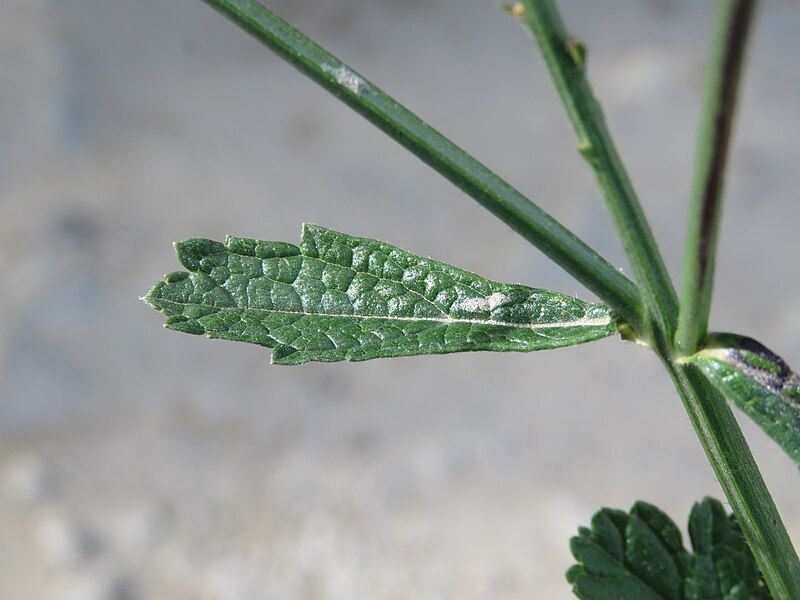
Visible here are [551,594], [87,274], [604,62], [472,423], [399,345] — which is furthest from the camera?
[604,62]

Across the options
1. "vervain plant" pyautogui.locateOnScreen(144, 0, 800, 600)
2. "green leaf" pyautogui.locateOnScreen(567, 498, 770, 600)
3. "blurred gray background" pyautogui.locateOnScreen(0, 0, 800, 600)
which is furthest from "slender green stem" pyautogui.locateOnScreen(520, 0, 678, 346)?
"blurred gray background" pyautogui.locateOnScreen(0, 0, 800, 600)

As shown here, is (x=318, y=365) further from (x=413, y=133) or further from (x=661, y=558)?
(x=413, y=133)

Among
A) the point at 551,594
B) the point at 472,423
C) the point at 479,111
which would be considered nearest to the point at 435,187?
the point at 479,111

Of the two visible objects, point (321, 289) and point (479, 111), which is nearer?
point (321, 289)

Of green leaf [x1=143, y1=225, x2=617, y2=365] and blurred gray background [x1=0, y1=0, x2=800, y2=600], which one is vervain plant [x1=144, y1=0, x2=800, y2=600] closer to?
green leaf [x1=143, y1=225, x2=617, y2=365]

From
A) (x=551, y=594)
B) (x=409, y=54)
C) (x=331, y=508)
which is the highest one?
(x=409, y=54)

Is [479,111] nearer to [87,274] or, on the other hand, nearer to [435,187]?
[435,187]

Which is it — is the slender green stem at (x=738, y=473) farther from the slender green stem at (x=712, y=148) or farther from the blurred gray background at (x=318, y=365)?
the blurred gray background at (x=318, y=365)
